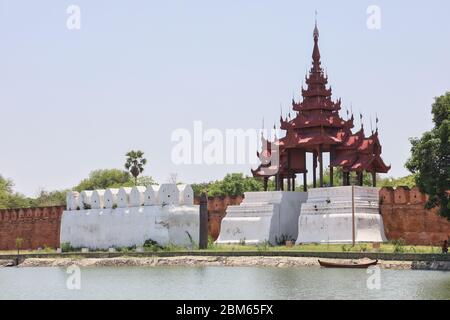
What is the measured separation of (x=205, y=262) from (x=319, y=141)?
30.4 ft

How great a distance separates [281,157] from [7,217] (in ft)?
80.7

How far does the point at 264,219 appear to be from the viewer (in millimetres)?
55812

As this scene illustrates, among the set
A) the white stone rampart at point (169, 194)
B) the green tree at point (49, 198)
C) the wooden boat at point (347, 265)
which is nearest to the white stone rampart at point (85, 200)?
the white stone rampart at point (169, 194)

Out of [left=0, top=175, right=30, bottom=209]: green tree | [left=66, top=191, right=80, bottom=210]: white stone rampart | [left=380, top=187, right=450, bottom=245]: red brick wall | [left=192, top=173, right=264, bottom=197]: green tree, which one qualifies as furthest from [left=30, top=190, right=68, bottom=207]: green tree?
[left=380, top=187, right=450, bottom=245]: red brick wall

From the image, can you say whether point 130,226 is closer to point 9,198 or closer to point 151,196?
point 151,196

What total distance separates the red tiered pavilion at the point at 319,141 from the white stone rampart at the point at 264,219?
6.30ft

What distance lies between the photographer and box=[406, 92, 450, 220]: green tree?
144ft

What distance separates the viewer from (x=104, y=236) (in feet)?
196

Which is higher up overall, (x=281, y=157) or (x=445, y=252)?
(x=281, y=157)

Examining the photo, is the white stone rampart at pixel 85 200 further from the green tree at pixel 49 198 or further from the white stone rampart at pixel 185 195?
the green tree at pixel 49 198

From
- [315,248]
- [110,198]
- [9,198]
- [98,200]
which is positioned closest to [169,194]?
[110,198]

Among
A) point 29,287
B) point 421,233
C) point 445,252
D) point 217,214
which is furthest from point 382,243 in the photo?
point 29,287

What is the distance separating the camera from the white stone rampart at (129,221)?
186 ft

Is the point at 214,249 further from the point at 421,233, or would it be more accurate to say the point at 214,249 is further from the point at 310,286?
the point at 310,286
